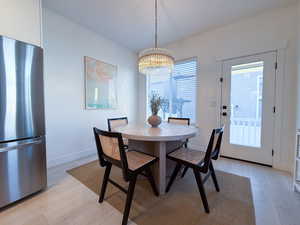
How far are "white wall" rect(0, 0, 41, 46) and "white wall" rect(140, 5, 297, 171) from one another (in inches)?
108

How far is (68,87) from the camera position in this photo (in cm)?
259

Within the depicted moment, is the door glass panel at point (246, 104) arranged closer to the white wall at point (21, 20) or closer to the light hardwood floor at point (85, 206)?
the light hardwood floor at point (85, 206)

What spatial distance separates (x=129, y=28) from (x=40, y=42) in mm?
1744

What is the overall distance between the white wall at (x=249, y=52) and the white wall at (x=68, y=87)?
7.06 feet

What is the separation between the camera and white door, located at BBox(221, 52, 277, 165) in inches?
93.5

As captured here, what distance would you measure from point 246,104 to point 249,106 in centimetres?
6

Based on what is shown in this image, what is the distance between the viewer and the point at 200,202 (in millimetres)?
1514

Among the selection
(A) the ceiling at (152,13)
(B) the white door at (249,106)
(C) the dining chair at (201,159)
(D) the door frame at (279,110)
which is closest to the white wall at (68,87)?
(A) the ceiling at (152,13)

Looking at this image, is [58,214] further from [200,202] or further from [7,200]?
[200,202]

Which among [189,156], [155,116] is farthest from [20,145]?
[189,156]

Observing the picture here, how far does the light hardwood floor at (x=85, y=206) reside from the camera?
4.20 ft

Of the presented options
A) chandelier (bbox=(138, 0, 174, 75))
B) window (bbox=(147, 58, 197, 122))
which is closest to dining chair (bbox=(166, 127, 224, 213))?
chandelier (bbox=(138, 0, 174, 75))

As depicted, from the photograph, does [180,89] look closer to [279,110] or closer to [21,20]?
[279,110]

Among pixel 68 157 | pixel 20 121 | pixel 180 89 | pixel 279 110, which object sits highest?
pixel 180 89
